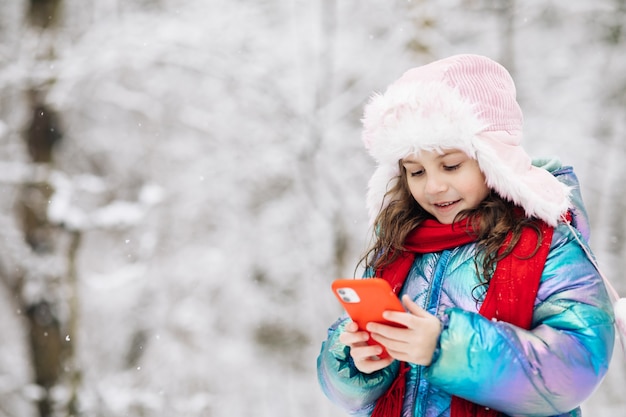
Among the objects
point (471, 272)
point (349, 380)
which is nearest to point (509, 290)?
point (471, 272)

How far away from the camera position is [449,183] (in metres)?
1.16

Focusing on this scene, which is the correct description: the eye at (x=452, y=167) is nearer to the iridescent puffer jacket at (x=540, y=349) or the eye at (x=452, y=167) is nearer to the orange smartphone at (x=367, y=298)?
the iridescent puffer jacket at (x=540, y=349)

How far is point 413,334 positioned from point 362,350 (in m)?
0.15

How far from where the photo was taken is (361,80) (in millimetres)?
4250

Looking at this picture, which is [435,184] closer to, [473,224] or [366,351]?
[473,224]

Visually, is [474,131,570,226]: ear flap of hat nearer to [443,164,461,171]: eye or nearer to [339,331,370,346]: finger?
[443,164,461,171]: eye

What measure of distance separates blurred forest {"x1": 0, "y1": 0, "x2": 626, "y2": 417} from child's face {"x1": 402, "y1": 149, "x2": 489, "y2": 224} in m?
2.83

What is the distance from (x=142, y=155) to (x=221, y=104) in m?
0.61

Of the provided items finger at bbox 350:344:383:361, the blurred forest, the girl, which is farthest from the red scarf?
the blurred forest

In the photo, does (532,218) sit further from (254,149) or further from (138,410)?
(138,410)

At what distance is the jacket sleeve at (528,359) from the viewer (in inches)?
37.3

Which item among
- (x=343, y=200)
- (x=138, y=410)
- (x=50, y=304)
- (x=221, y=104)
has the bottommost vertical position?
(x=138, y=410)

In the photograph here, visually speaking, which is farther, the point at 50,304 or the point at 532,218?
the point at 50,304

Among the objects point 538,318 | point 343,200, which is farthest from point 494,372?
point 343,200
